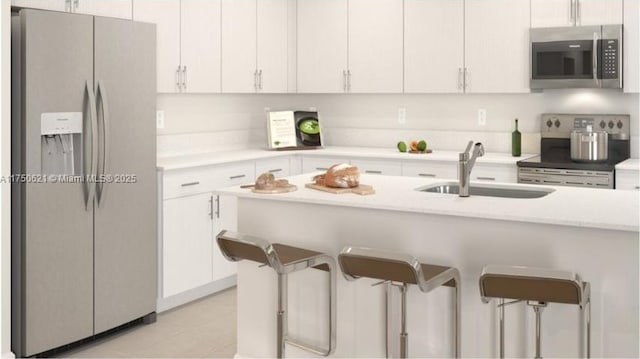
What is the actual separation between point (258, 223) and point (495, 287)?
56.3 inches

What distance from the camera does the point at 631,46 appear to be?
17.0ft

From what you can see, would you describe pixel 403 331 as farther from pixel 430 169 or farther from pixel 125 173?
pixel 430 169

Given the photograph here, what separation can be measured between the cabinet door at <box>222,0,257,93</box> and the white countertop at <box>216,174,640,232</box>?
2.26m

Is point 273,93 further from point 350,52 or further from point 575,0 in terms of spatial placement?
point 575,0

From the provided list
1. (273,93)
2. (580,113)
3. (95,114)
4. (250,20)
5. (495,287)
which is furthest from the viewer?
(273,93)

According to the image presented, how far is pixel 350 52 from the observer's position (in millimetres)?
6363

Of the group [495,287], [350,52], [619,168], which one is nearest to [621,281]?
[495,287]

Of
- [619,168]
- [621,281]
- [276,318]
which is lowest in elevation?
[276,318]

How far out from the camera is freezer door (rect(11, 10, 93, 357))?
3.93 metres

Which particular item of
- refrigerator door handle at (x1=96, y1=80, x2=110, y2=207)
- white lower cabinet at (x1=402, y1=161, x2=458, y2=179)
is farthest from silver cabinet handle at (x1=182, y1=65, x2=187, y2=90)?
white lower cabinet at (x1=402, y1=161, x2=458, y2=179)

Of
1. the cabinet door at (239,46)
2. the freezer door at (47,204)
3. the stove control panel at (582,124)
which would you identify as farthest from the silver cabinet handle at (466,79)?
the freezer door at (47,204)

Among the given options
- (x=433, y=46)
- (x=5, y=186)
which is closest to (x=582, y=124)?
(x=433, y=46)

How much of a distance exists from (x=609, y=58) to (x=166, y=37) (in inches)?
119

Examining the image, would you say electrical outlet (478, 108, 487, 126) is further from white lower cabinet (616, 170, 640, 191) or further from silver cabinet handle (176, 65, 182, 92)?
silver cabinet handle (176, 65, 182, 92)
